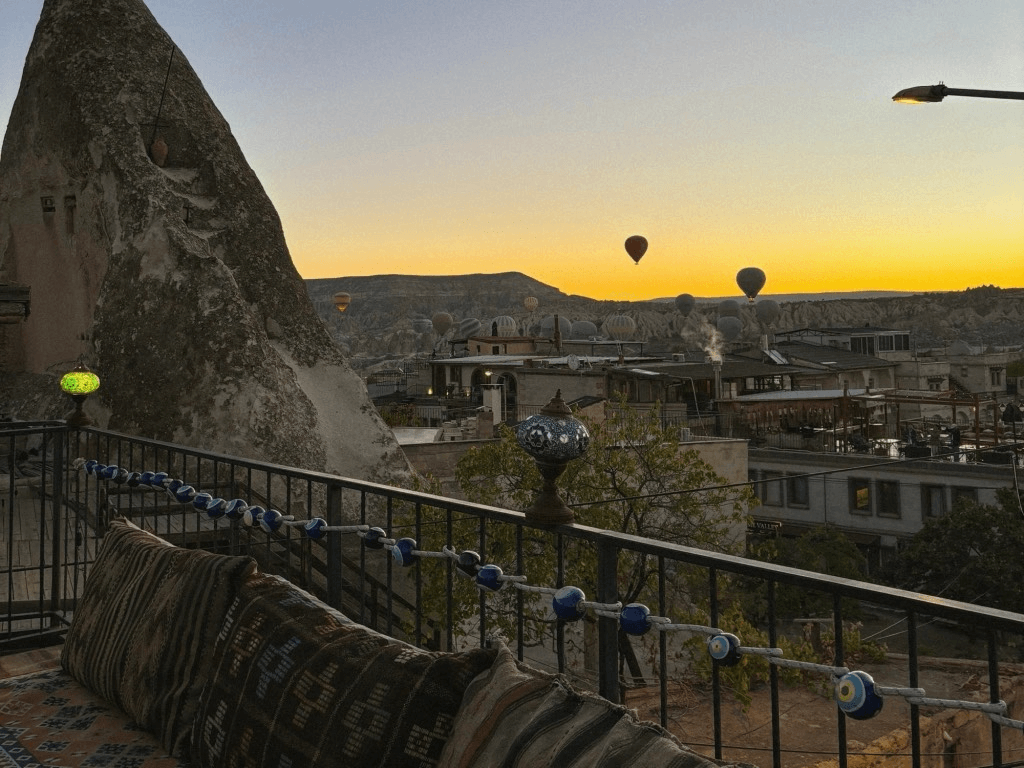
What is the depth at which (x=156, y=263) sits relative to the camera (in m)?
20.8

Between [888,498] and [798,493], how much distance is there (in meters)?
3.92

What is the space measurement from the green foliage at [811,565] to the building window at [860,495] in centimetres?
131

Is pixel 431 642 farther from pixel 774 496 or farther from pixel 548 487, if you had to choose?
pixel 774 496

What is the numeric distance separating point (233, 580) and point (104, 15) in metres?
22.6

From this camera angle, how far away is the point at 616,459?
23391 millimetres

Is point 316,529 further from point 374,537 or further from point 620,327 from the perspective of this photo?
point 620,327

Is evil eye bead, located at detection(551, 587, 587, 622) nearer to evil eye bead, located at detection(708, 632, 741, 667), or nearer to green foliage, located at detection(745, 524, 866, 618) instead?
evil eye bead, located at detection(708, 632, 741, 667)

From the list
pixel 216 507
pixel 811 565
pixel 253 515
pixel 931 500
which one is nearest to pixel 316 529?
pixel 253 515

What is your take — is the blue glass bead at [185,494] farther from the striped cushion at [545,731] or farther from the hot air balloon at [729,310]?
the hot air balloon at [729,310]

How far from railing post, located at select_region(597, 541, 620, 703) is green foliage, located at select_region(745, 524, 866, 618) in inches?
871

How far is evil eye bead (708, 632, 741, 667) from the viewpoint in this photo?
8.41 ft

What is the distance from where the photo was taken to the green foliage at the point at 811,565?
27.5 meters

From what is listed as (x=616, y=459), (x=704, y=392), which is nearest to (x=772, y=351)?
(x=704, y=392)

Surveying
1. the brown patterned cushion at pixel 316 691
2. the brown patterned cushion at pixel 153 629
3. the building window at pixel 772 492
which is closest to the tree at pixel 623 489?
the brown patterned cushion at pixel 153 629
